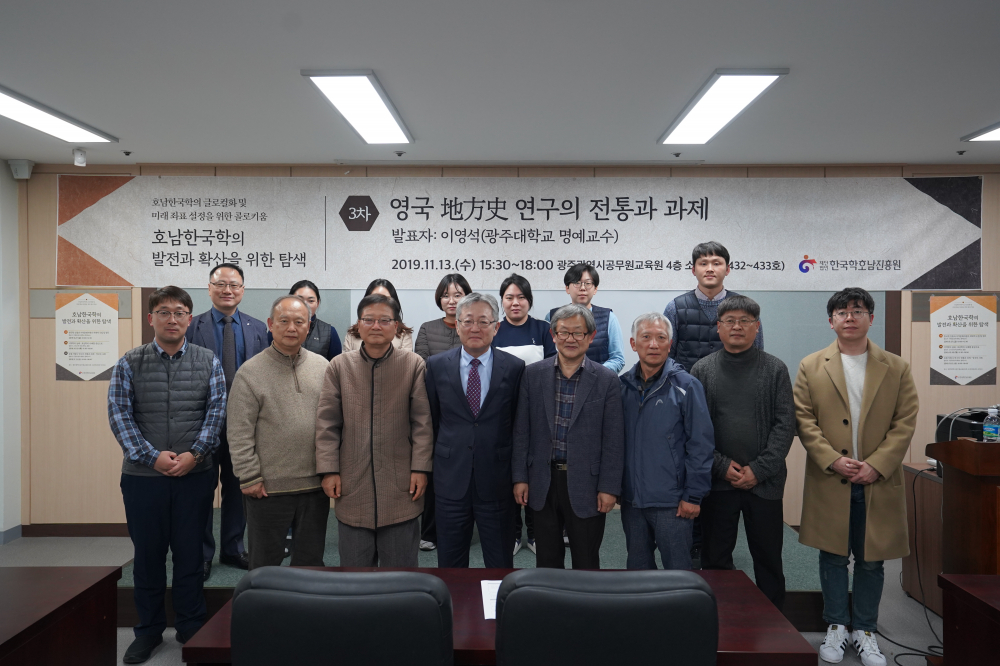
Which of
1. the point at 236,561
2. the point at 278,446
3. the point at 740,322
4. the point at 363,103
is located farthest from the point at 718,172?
the point at 236,561

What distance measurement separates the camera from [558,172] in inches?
194

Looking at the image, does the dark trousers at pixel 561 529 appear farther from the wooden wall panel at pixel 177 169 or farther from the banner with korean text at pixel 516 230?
the wooden wall panel at pixel 177 169

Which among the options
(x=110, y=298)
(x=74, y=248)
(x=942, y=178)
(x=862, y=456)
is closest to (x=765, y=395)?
(x=862, y=456)

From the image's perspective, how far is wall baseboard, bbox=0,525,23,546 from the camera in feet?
15.3

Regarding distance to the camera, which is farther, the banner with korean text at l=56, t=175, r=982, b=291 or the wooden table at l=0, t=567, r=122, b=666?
the banner with korean text at l=56, t=175, r=982, b=291

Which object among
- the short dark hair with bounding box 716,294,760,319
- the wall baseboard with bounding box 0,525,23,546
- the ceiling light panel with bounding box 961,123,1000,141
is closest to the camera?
the short dark hair with bounding box 716,294,760,319

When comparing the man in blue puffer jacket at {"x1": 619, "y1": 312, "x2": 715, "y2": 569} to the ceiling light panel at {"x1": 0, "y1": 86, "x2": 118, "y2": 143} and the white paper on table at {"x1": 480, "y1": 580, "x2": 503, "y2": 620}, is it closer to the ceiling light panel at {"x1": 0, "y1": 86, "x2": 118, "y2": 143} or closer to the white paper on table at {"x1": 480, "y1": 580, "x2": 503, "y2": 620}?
the white paper on table at {"x1": 480, "y1": 580, "x2": 503, "y2": 620}

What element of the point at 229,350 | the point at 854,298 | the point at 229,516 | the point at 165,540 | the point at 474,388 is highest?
the point at 854,298

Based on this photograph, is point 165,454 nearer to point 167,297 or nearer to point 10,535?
point 167,297

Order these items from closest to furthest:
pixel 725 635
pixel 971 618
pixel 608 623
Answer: pixel 608 623
pixel 725 635
pixel 971 618

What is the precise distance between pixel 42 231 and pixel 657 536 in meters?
5.29

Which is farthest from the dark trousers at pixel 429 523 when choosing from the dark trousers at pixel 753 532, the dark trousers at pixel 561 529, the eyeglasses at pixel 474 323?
the dark trousers at pixel 753 532

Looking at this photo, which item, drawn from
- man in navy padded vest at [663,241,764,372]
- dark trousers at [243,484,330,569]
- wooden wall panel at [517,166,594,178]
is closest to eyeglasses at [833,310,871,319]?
man in navy padded vest at [663,241,764,372]

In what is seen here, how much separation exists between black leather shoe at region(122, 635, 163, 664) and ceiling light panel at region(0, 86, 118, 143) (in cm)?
308
